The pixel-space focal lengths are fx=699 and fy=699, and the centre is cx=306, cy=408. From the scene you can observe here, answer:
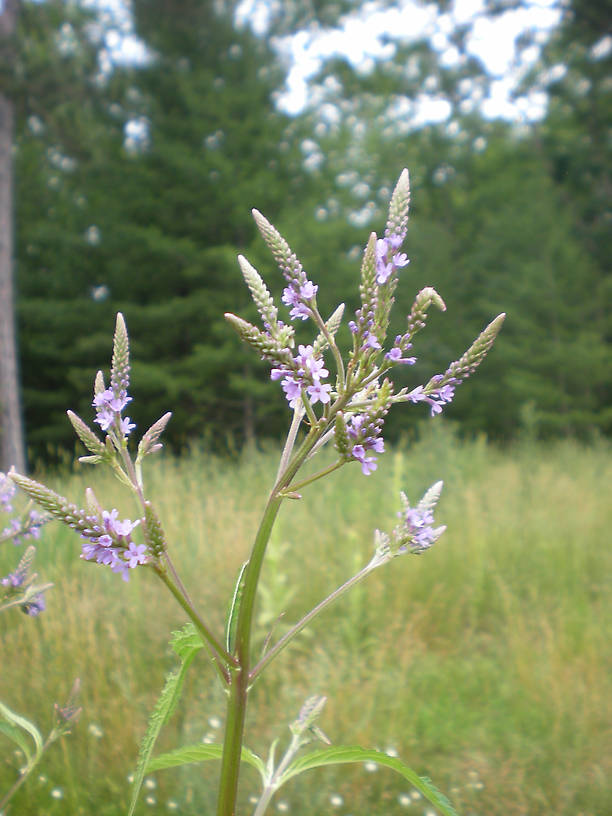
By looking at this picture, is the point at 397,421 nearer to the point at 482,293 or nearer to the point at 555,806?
the point at 482,293

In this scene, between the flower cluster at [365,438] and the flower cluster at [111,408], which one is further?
the flower cluster at [111,408]

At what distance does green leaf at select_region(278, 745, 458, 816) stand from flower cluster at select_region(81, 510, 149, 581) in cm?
48

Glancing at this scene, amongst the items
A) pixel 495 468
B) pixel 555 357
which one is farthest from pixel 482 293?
pixel 495 468

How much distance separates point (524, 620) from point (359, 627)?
1104mm

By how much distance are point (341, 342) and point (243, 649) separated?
41.7ft

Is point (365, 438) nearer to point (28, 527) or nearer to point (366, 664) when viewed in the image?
point (28, 527)

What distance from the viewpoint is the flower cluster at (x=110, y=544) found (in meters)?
1.05

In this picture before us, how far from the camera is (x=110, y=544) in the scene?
1.07 meters

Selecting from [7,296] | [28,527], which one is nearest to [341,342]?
[7,296]

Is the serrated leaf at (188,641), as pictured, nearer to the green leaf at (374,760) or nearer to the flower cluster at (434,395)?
the green leaf at (374,760)

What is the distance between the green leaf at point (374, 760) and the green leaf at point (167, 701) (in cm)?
27

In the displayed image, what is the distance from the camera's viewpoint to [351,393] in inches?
41.9

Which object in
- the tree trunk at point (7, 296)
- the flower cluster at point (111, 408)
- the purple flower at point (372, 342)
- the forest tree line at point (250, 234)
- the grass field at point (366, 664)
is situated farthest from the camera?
the forest tree line at point (250, 234)

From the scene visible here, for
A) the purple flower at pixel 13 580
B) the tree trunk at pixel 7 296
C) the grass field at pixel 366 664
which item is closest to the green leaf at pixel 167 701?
the purple flower at pixel 13 580
